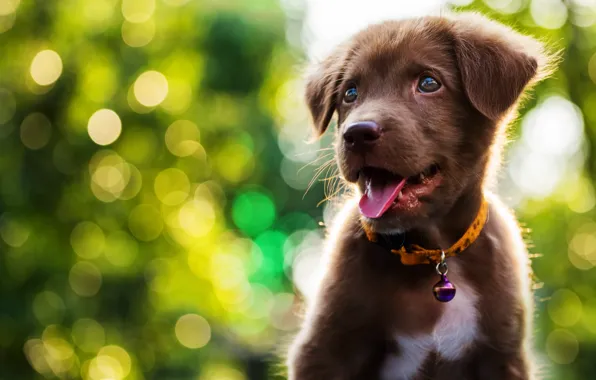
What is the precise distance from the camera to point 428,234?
336 cm

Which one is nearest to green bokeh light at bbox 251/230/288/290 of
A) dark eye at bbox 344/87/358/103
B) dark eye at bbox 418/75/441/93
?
dark eye at bbox 344/87/358/103

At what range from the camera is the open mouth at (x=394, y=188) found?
305 cm

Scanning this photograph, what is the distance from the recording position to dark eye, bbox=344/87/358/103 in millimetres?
3479

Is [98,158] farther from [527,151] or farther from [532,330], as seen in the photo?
[532,330]

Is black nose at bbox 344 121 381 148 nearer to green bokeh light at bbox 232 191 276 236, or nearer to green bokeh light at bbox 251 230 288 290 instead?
green bokeh light at bbox 232 191 276 236

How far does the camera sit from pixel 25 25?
1355 cm

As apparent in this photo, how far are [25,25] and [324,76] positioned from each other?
36.7ft

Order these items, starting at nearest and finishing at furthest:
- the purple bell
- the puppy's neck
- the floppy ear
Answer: the purple bell, the floppy ear, the puppy's neck

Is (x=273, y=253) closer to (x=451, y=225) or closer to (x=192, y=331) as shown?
(x=192, y=331)

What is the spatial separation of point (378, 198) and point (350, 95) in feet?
2.08

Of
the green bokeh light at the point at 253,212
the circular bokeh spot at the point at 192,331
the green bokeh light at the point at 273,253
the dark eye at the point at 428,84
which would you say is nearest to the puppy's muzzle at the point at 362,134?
the dark eye at the point at 428,84

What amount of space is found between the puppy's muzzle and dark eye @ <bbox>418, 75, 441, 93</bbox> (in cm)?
37

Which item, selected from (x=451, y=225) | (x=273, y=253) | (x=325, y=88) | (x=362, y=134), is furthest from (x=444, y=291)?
(x=273, y=253)

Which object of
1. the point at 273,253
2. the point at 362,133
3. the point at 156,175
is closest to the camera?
the point at 362,133
